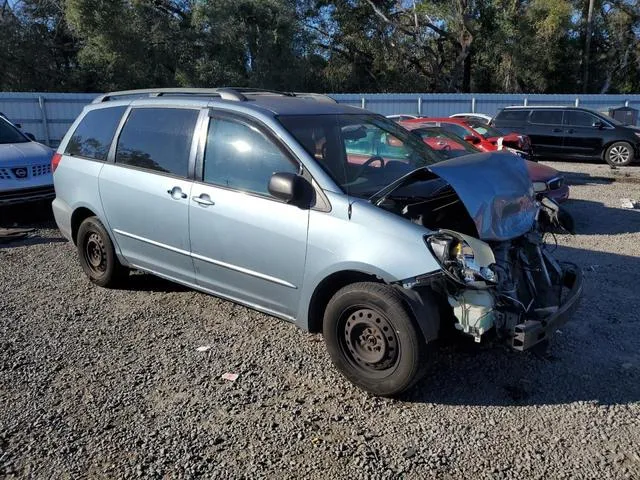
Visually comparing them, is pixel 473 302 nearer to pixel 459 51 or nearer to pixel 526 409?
pixel 526 409

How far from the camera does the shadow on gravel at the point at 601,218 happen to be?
821 centimetres

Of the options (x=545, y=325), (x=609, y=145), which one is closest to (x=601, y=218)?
(x=545, y=325)

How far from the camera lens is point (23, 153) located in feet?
Answer: 28.4

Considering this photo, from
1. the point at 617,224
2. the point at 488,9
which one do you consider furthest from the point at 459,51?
the point at 617,224

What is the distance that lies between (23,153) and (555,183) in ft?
26.5

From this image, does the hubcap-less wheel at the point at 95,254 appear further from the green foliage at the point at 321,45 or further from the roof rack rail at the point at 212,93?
the green foliage at the point at 321,45

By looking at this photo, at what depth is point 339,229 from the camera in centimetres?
368

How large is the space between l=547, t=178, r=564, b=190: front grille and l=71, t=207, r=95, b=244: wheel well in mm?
6269

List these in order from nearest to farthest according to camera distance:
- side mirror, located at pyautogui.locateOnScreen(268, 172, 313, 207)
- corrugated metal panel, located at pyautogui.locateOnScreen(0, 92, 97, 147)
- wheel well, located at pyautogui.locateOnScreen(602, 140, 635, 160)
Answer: side mirror, located at pyautogui.locateOnScreen(268, 172, 313, 207)
wheel well, located at pyautogui.locateOnScreen(602, 140, 635, 160)
corrugated metal panel, located at pyautogui.locateOnScreen(0, 92, 97, 147)

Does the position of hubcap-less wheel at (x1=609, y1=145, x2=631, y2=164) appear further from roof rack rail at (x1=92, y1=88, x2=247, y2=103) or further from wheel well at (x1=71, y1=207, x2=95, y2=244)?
wheel well at (x1=71, y1=207, x2=95, y2=244)

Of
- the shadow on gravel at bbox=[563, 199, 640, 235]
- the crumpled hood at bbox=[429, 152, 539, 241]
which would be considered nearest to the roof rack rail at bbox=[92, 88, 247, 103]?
the crumpled hood at bbox=[429, 152, 539, 241]

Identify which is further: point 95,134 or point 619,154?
point 619,154

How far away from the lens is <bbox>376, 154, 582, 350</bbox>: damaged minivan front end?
3396 millimetres

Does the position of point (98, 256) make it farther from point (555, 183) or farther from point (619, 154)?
point (619, 154)
